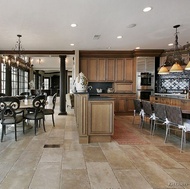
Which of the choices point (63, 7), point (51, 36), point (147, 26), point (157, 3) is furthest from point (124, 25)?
point (51, 36)

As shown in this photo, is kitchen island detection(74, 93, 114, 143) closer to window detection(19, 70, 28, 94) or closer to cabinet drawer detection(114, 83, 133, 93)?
cabinet drawer detection(114, 83, 133, 93)

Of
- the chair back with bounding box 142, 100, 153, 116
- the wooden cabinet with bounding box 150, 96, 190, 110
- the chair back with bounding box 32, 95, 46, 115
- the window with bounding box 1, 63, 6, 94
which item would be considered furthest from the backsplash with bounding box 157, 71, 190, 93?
the window with bounding box 1, 63, 6, 94

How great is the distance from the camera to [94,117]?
3840 millimetres

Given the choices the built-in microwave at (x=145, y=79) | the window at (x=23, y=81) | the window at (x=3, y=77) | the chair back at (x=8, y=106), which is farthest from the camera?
the window at (x=23, y=81)

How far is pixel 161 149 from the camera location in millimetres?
3477

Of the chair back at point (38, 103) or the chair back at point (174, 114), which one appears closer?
the chair back at point (174, 114)

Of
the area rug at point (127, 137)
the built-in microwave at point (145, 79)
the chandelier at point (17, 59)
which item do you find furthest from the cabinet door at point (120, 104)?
the chandelier at point (17, 59)

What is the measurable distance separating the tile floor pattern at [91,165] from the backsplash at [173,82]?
12.6 feet

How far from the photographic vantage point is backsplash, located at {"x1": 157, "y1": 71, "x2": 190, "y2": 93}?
7175 millimetres

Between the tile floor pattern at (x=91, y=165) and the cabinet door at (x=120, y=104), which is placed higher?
the cabinet door at (x=120, y=104)

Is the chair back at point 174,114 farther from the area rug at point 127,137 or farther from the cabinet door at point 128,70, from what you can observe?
the cabinet door at point 128,70

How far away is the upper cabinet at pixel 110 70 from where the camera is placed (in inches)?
299

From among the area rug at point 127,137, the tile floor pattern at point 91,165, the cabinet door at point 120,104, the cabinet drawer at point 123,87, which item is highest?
the cabinet drawer at point 123,87

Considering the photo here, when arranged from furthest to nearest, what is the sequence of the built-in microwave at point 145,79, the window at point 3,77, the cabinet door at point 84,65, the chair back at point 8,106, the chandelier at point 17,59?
the window at point 3,77 → the cabinet door at point 84,65 → the built-in microwave at point 145,79 → the chandelier at point 17,59 → the chair back at point 8,106
